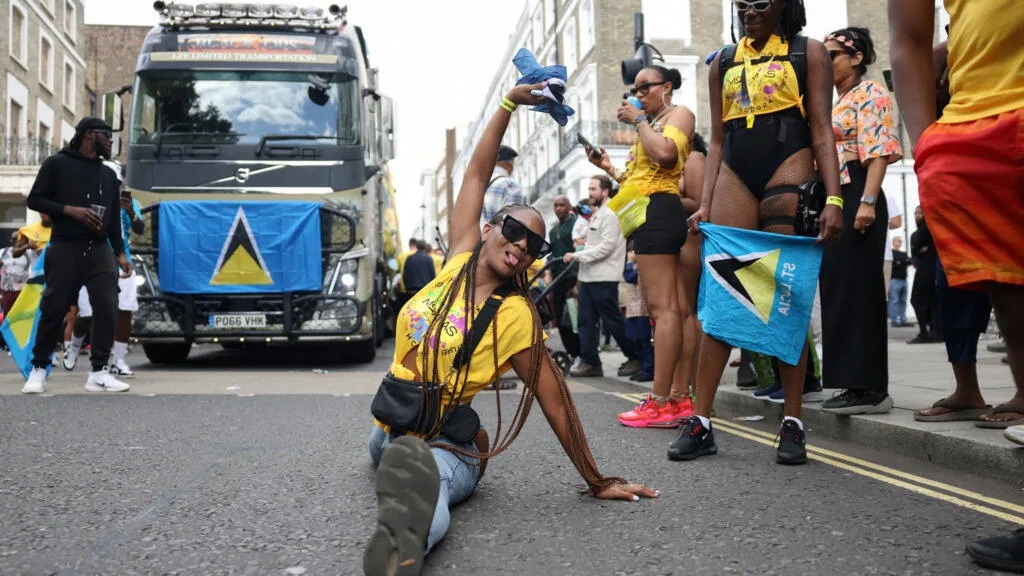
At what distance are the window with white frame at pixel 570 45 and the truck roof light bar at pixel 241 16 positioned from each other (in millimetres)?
31805

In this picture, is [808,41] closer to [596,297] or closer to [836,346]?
[836,346]

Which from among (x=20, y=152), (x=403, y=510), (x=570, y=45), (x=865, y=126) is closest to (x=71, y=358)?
(x=865, y=126)

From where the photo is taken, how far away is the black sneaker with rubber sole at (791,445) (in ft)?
12.8

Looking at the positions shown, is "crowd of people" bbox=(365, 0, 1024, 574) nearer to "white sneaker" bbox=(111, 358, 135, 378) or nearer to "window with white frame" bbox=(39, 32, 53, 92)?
"white sneaker" bbox=(111, 358, 135, 378)

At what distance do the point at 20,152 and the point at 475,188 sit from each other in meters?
30.8

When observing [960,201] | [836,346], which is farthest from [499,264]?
[836,346]

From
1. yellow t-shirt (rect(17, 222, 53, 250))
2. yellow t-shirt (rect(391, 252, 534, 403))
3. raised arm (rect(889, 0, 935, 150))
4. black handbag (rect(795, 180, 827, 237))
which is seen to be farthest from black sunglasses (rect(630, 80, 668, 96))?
yellow t-shirt (rect(17, 222, 53, 250))

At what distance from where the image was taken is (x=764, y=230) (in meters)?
4.09

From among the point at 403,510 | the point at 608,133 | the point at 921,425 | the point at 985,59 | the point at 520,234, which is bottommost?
the point at 921,425

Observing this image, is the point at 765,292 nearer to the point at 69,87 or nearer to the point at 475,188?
the point at 475,188

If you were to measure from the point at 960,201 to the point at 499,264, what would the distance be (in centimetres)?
139

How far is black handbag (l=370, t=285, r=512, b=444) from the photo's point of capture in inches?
117

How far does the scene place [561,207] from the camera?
10156 mm

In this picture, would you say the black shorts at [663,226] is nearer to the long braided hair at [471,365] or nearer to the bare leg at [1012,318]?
the long braided hair at [471,365]
